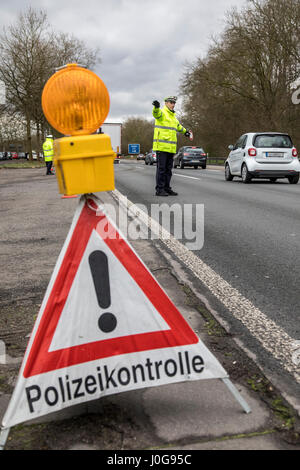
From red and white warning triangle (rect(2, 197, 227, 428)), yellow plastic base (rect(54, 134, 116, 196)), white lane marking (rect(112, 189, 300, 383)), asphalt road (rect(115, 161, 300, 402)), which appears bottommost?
asphalt road (rect(115, 161, 300, 402))

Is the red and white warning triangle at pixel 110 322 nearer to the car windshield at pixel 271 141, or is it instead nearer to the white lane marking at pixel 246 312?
the white lane marking at pixel 246 312

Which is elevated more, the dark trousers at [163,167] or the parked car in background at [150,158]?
the dark trousers at [163,167]

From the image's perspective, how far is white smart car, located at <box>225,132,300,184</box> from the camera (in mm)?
15070

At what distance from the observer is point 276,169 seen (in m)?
15.2

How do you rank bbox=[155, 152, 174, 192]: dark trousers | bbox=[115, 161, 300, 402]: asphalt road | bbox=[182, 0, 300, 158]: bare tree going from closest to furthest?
bbox=[115, 161, 300, 402]: asphalt road → bbox=[155, 152, 174, 192]: dark trousers → bbox=[182, 0, 300, 158]: bare tree

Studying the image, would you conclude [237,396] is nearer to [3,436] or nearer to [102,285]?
[102,285]

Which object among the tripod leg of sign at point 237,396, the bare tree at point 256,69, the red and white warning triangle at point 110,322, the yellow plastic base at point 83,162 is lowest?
the tripod leg of sign at point 237,396

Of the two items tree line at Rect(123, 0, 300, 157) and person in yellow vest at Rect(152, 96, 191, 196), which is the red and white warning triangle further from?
tree line at Rect(123, 0, 300, 157)

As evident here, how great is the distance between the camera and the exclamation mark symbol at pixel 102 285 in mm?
1968

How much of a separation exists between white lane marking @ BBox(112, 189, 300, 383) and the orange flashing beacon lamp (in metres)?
1.30

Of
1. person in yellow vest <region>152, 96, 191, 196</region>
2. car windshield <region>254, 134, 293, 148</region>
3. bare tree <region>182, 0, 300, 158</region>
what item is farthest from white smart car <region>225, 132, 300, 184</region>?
bare tree <region>182, 0, 300, 158</region>

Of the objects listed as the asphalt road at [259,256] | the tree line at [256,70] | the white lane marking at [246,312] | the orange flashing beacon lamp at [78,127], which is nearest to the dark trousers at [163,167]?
the asphalt road at [259,256]
